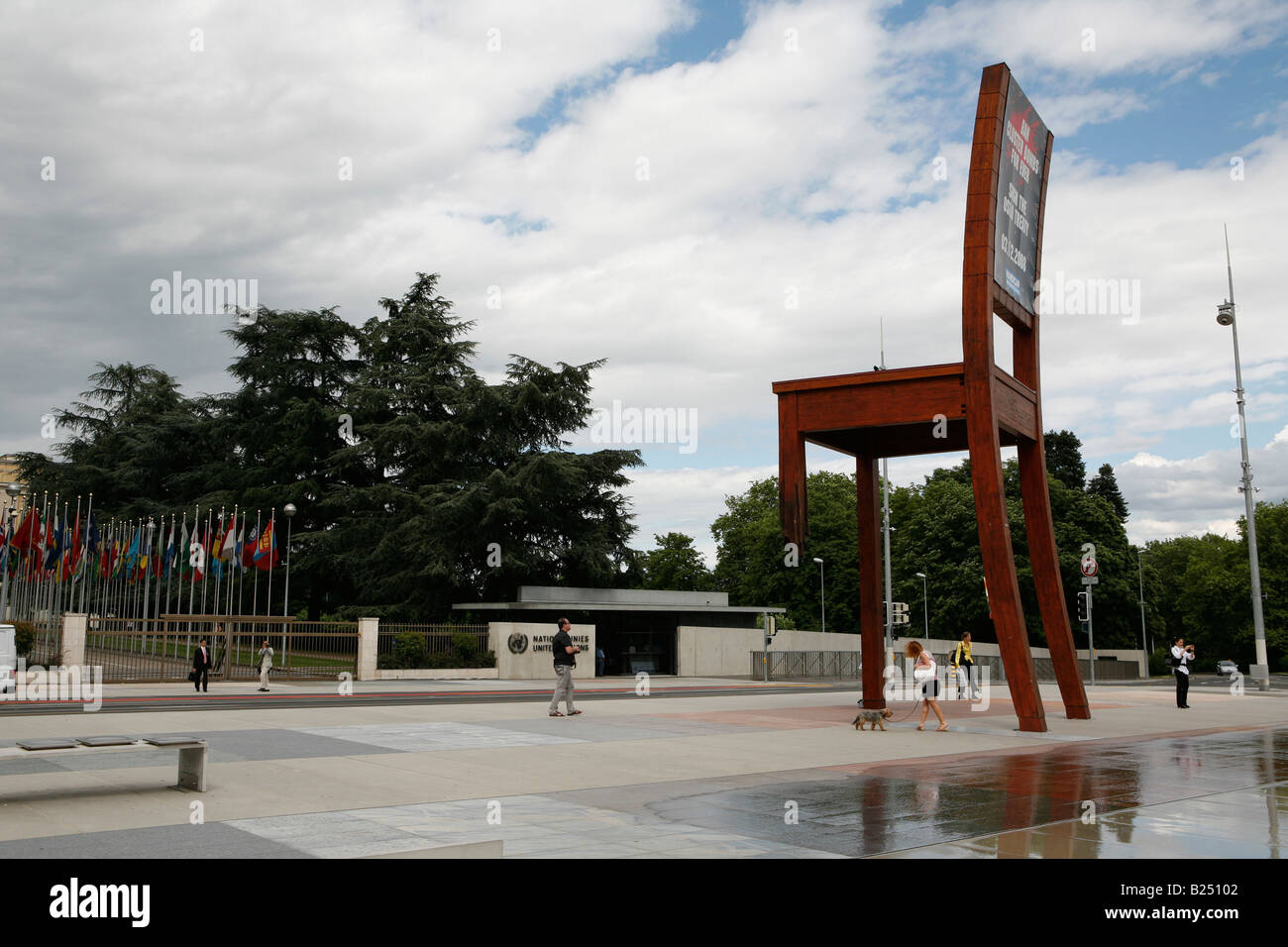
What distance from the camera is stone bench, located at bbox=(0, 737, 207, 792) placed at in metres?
8.63

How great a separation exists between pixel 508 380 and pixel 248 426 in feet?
53.4

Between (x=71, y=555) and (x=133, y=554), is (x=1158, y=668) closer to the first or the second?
(x=133, y=554)

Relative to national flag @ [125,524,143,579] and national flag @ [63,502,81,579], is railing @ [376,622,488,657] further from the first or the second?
national flag @ [63,502,81,579]

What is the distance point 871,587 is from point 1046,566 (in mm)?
3209

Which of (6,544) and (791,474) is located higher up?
(791,474)

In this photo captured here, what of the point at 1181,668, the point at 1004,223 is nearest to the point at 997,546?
the point at 1004,223

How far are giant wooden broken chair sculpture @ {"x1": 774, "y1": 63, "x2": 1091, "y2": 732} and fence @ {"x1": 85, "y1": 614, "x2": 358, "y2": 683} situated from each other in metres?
20.5

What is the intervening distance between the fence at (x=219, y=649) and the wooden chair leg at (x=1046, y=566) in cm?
2311

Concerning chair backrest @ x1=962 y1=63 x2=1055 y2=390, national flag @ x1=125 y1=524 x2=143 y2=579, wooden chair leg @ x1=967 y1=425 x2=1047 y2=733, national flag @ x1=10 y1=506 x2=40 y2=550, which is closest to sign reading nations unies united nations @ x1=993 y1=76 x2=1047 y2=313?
chair backrest @ x1=962 y1=63 x2=1055 y2=390

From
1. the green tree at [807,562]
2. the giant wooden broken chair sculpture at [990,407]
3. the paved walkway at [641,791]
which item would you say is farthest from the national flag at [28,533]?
the green tree at [807,562]

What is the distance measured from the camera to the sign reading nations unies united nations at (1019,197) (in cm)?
1806

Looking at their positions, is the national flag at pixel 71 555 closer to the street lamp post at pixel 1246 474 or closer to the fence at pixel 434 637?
the fence at pixel 434 637

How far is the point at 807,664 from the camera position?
2071 inches
